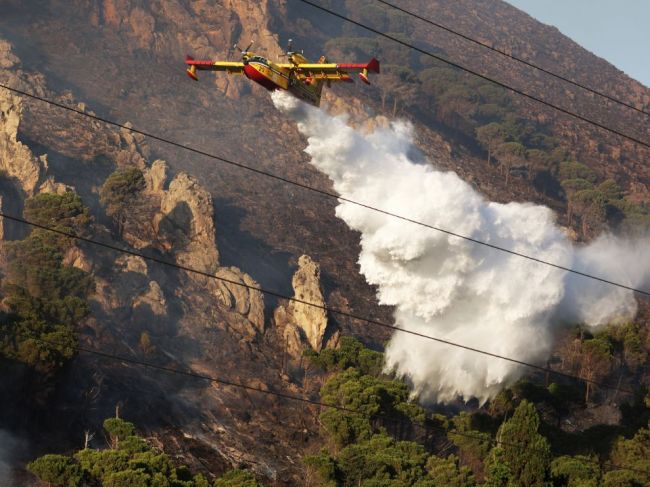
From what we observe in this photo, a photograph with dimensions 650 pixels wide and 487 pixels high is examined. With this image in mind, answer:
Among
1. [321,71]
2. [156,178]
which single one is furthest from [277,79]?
[156,178]

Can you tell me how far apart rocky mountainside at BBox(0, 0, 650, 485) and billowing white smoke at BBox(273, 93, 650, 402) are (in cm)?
1067

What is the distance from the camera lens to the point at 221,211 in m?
131

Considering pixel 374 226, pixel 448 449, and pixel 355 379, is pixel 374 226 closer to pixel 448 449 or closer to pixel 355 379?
pixel 355 379

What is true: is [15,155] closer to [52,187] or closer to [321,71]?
[52,187]

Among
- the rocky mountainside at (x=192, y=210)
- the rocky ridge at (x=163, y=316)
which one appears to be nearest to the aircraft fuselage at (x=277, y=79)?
the rocky ridge at (x=163, y=316)

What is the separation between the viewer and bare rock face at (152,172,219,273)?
111 m

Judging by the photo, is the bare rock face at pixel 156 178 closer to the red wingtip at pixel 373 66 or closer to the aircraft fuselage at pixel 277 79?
the aircraft fuselage at pixel 277 79

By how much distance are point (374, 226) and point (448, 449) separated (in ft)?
86.3

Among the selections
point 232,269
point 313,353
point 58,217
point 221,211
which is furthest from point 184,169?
point 313,353

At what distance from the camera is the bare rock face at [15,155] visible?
10850 cm

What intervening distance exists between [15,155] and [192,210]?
70.1ft

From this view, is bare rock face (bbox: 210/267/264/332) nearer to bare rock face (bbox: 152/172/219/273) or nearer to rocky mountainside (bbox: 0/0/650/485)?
rocky mountainside (bbox: 0/0/650/485)

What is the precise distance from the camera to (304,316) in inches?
4279

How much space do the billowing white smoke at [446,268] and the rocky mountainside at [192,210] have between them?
1067 centimetres
